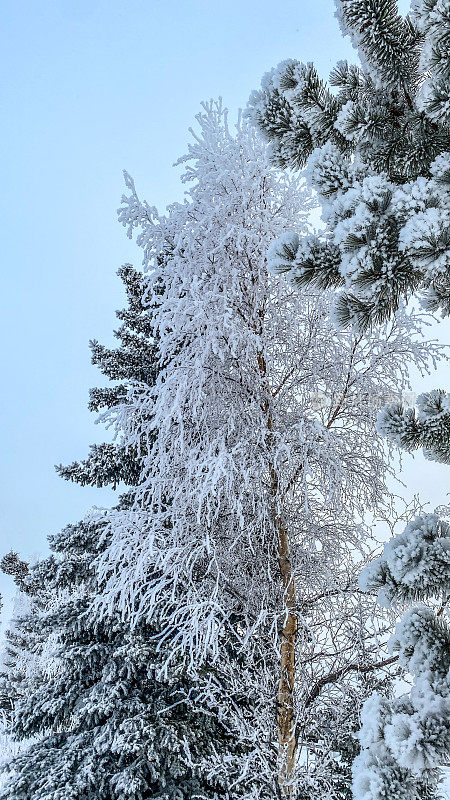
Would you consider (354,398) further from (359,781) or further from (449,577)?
(359,781)

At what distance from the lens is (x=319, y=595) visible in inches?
190

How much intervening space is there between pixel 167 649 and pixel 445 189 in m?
5.42

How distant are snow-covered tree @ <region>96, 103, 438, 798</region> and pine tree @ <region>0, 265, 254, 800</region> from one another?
1.85ft

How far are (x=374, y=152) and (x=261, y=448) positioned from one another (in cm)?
286

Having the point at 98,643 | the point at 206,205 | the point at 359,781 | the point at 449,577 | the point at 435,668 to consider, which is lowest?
the point at 359,781

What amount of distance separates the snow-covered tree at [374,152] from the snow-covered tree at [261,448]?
7.13 feet

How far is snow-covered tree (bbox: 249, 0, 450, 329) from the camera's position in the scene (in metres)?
1.94

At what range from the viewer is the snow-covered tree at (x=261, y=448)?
15.4 feet

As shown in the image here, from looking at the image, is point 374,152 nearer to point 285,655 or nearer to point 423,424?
point 423,424

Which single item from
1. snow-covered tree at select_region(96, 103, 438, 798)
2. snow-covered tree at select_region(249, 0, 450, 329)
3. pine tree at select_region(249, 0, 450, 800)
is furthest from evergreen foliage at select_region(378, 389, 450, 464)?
snow-covered tree at select_region(96, 103, 438, 798)

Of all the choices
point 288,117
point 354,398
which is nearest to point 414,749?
point 288,117

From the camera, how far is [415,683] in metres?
2.18

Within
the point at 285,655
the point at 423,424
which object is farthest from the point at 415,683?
the point at 285,655

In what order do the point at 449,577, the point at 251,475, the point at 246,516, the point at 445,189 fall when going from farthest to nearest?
the point at 246,516 → the point at 251,475 → the point at 449,577 → the point at 445,189
